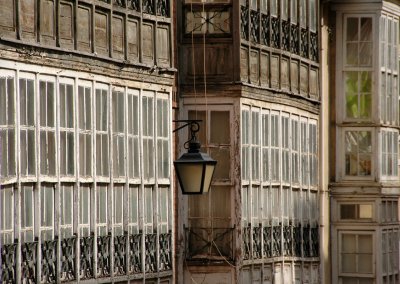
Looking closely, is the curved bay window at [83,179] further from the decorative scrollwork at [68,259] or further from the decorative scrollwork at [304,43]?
the decorative scrollwork at [304,43]

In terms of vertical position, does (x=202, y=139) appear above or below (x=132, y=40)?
below

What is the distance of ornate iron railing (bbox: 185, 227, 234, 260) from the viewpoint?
3569 cm

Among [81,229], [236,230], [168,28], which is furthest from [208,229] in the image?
[81,229]

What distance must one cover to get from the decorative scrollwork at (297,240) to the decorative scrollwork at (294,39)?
370cm

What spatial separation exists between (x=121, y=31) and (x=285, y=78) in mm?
8453

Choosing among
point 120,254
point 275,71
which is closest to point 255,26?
point 275,71

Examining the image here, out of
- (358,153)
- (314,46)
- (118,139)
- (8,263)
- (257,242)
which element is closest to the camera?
(8,263)

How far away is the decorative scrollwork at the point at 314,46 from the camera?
1650 inches

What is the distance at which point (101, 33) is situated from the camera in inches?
1206

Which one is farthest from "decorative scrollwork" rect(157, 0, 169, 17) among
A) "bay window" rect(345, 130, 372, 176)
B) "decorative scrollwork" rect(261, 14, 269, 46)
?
"bay window" rect(345, 130, 372, 176)

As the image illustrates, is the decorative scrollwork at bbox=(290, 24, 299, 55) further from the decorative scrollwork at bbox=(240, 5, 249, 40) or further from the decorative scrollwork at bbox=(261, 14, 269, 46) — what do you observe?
the decorative scrollwork at bbox=(240, 5, 249, 40)

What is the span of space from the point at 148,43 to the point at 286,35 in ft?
24.3

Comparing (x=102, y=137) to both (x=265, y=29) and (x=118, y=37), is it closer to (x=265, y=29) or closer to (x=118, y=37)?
(x=118, y=37)

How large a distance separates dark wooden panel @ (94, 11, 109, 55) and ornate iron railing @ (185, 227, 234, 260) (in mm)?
5915
